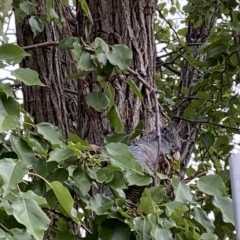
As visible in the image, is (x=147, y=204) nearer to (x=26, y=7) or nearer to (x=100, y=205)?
(x=100, y=205)

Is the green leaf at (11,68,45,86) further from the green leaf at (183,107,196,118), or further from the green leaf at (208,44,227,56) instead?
the green leaf at (183,107,196,118)

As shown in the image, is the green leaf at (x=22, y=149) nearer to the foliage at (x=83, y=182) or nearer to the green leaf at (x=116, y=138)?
the foliage at (x=83, y=182)

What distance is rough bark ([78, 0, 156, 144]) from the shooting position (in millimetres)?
1188

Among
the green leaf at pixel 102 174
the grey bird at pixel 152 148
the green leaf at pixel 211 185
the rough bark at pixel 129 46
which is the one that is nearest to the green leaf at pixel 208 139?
the rough bark at pixel 129 46

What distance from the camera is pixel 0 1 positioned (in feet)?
2.60

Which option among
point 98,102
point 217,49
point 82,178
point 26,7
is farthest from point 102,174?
point 217,49

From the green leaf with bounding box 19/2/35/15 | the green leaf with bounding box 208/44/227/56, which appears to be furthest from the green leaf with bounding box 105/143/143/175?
the green leaf with bounding box 208/44/227/56

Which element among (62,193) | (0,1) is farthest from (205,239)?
(0,1)

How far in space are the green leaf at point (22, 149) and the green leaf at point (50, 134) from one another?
59 mm

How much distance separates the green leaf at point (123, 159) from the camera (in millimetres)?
730

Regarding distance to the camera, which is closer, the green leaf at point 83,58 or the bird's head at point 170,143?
the green leaf at point 83,58

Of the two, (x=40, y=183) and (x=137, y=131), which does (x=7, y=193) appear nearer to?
(x=40, y=183)

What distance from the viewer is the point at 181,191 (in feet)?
2.59

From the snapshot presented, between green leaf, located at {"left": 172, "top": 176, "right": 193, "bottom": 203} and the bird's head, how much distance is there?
0.72 ft
